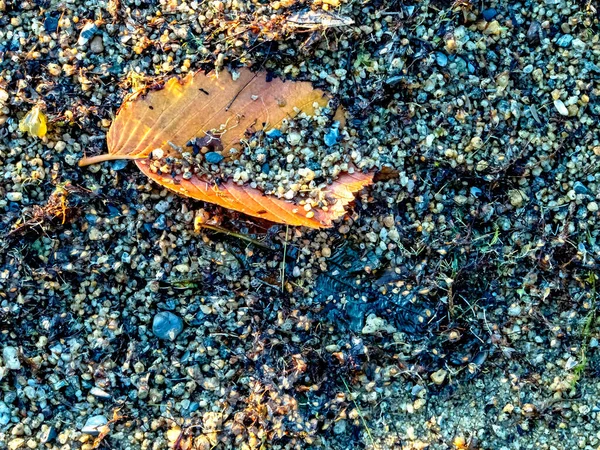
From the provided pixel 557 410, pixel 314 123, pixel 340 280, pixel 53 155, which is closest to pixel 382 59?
pixel 314 123

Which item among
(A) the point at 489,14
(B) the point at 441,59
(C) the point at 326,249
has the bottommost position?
(C) the point at 326,249

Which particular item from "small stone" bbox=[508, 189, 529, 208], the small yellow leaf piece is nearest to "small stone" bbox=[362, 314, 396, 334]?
"small stone" bbox=[508, 189, 529, 208]

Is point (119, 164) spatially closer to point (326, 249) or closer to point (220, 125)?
point (220, 125)

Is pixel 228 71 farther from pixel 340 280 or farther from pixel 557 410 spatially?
pixel 557 410

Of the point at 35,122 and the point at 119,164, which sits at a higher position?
the point at 35,122

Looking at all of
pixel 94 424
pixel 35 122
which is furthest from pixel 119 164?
pixel 94 424
